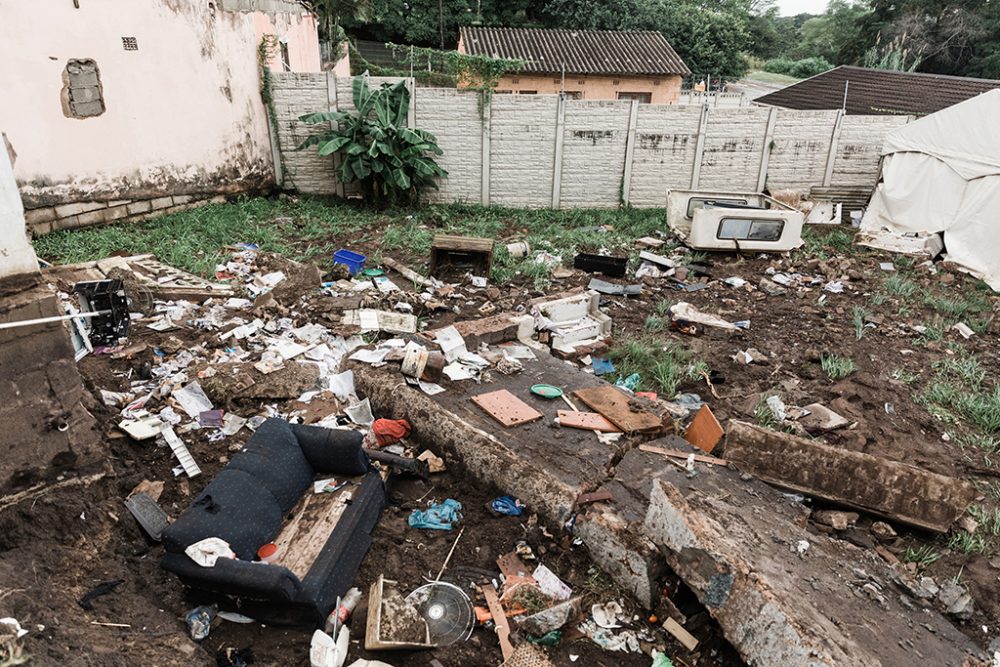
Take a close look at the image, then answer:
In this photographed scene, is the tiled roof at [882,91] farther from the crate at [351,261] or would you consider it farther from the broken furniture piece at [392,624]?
the broken furniture piece at [392,624]

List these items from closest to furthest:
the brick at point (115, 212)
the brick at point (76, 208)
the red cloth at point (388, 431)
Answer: the red cloth at point (388, 431) < the brick at point (76, 208) < the brick at point (115, 212)

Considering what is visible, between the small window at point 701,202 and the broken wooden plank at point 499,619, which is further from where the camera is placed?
the small window at point 701,202

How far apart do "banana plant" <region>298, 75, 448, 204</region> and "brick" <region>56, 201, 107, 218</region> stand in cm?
292

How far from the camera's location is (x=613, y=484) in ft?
10.3

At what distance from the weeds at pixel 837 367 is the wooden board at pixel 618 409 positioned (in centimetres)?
217

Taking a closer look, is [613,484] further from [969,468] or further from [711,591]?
[969,468]

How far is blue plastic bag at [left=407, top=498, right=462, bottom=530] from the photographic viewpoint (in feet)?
10.6

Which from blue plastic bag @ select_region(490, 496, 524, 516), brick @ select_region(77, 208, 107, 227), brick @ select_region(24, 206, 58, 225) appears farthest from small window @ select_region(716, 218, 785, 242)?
brick @ select_region(24, 206, 58, 225)

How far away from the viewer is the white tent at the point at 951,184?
7785 millimetres

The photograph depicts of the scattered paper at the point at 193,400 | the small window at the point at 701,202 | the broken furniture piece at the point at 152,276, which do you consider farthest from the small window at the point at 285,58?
the scattered paper at the point at 193,400

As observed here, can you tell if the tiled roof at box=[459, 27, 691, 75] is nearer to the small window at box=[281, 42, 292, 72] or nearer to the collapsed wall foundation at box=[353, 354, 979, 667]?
the small window at box=[281, 42, 292, 72]

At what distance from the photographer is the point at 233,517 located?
9.13 feet

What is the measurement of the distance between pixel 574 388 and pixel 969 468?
2705 mm

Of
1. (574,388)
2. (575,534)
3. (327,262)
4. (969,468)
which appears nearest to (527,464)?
(575,534)
